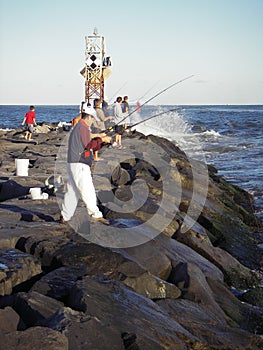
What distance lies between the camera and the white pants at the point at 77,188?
583cm

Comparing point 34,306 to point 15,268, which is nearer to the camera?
point 34,306

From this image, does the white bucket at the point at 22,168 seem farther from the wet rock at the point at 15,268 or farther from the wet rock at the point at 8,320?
the wet rock at the point at 8,320

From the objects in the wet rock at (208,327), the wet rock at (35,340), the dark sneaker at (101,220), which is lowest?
the wet rock at (208,327)

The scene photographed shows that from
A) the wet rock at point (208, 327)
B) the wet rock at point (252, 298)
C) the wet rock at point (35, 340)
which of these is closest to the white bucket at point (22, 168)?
the wet rock at point (252, 298)

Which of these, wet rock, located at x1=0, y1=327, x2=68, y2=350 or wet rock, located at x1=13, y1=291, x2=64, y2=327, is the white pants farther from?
wet rock, located at x1=0, y1=327, x2=68, y2=350

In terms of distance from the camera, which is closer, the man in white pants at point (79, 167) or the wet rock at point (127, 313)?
the wet rock at point (127, 313)

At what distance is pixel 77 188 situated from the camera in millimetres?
5891

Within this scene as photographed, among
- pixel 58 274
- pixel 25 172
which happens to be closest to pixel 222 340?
pixel 58 274

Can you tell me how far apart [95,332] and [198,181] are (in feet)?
27.1

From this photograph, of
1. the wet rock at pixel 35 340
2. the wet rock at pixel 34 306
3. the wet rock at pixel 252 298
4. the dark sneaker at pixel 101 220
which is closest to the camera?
the wet rock at pixel 35 340

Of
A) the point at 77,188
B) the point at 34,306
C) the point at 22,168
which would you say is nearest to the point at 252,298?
the point at 77,188

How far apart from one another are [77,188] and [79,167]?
263 mm

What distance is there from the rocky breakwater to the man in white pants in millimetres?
238

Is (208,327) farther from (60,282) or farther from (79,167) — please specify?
(79,167)
